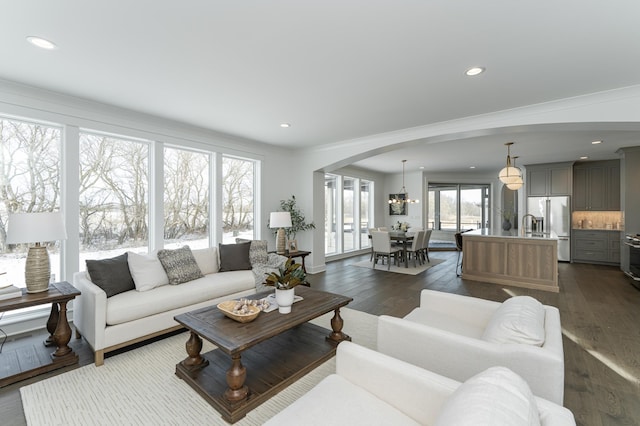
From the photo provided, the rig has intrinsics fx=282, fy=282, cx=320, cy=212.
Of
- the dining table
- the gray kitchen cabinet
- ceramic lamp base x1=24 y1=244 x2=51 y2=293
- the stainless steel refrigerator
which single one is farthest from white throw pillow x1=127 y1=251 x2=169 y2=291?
the gray kitchen cabinet

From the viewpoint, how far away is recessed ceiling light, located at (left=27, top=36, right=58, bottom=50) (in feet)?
7.32

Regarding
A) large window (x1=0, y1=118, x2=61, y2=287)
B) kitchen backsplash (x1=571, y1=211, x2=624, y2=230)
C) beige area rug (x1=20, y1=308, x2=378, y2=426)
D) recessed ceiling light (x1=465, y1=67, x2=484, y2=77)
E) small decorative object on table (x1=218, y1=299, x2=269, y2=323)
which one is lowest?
beige area rug (x1=20, y1=308, x2=378, y2=426)

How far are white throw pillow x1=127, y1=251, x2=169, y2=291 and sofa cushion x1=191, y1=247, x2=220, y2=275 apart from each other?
0.60m

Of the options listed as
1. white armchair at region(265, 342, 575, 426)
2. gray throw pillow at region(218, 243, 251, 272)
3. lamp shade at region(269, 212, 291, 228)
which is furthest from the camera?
lamp shade at region(269, 212, 291, 228)

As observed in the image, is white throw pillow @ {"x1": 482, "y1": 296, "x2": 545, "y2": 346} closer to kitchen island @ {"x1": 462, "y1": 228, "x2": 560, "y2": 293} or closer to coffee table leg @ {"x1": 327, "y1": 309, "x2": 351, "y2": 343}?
coffee table leg @ {"x1": 327, "y1": 309, "x2": 351, "y2": 343}

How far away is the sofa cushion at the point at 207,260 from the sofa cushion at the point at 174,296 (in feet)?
Answer: 0.81

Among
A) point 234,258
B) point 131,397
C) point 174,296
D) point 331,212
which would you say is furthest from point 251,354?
point 331,212

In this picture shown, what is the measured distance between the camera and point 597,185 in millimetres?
7172

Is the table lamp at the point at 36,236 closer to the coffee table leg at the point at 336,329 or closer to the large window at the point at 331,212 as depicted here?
the coffee table leg at the point at 336,329

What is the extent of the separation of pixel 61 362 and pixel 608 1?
4980 millimetres

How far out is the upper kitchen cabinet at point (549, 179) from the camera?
23.9ft

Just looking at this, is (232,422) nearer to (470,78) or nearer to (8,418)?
(8,418)

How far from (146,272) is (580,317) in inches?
209

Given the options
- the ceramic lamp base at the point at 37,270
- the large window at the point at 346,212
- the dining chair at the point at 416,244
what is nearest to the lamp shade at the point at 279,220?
the large window at the point at 346,212
